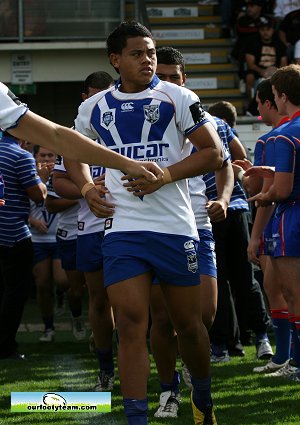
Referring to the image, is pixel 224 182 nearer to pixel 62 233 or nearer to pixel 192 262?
pixel 192 262

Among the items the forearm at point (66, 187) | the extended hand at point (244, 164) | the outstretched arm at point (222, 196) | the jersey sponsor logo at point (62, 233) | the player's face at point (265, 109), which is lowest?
the jersey sponsor logo at point (62, 233)

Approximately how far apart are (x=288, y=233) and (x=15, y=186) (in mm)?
3654

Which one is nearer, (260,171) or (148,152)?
(148,152)

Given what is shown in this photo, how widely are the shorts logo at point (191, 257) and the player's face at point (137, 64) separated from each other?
897 millimetres

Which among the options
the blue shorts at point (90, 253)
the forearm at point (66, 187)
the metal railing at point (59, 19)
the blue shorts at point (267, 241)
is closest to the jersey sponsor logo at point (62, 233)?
the forearm at point (66, 187)

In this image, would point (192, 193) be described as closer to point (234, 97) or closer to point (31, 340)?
point (31, 340)

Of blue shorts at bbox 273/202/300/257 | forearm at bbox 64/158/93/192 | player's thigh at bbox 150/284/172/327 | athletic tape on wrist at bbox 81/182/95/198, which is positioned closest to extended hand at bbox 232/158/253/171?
blue shorts at bbox 273/202/300/257

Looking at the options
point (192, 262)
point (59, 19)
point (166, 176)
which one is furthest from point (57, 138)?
point (59, 19)

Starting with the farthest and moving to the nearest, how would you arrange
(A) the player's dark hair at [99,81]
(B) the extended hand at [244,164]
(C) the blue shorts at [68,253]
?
(C) the blue shorts at [68,253]
(A) the player's dark hair at [99,81]
(B) the extended hand at [244,164]

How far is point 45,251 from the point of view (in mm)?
11703

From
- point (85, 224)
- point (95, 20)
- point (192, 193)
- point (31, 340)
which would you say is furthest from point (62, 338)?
point (95, 20)

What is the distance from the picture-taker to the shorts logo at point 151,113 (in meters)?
5.62

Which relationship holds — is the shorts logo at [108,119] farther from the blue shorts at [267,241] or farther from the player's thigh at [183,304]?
the blue shorts at [267,241]

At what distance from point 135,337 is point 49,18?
43.8 feet
